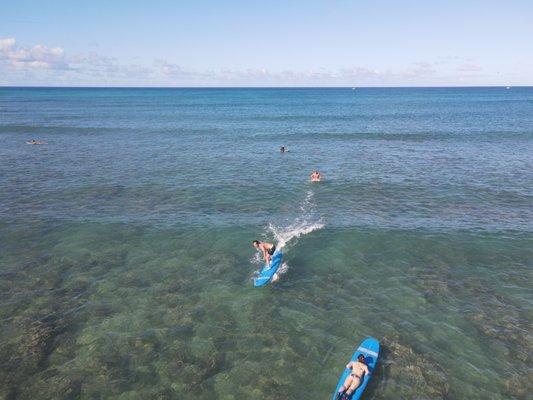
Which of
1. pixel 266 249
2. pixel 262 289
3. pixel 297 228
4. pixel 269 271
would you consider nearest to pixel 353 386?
pixel 262 289

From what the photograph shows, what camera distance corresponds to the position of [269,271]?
22500mm

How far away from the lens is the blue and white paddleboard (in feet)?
71.6

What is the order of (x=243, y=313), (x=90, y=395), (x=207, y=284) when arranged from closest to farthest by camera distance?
(x=90, y=395)
(x=243, y=313)
(x=207, y=284)

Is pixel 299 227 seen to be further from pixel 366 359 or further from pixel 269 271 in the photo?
pixel 366 359

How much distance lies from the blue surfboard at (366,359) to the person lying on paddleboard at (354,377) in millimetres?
143

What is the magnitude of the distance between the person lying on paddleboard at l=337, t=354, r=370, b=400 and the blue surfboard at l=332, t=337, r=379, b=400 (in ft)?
0.47

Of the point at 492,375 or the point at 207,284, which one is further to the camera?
the point at 207,284

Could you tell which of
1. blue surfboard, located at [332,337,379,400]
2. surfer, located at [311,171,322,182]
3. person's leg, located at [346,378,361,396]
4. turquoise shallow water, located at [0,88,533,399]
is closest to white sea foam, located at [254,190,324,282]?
turquoise shallow water, located at [0,88,533,399]

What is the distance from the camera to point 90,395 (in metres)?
14.8

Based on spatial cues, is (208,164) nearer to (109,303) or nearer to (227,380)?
(109,303)

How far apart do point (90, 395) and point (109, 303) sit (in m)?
6.08

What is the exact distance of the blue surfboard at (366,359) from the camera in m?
14.5

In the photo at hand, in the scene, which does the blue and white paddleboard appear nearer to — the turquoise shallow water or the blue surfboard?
the turquoise shallow water

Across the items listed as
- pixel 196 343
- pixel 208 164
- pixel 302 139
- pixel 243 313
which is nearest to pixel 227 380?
pixel 196 343
